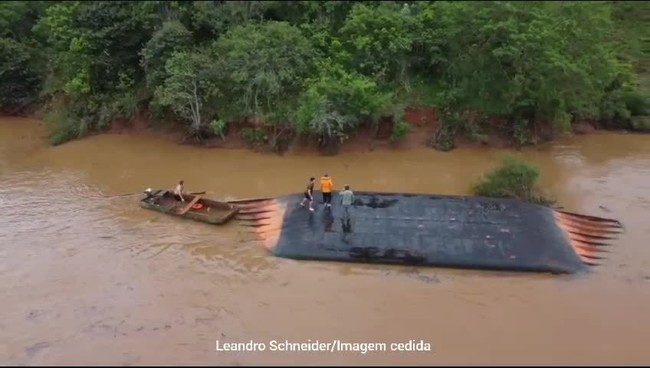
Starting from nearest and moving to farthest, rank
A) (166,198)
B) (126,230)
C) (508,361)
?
(508,361) < (126,230) < (166,198)

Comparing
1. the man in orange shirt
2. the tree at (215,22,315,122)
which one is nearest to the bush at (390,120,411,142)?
the tree at (215,22,315,122)

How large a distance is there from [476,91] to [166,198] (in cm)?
1029

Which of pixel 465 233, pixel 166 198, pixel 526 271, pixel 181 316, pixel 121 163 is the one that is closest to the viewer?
pixel 181 316

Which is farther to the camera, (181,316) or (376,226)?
(376,226)

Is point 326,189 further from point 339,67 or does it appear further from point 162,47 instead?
point 162,47

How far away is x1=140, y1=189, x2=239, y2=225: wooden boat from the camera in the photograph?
52.1 ft

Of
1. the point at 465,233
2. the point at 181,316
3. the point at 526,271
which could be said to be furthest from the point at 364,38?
the point at 181,316

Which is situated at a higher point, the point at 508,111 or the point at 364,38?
the point at 364,38

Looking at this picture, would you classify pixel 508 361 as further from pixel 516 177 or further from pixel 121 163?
pixel 121 163

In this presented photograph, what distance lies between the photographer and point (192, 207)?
16.4m

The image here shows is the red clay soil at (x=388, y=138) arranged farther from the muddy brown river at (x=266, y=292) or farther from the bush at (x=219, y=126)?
the muddy brown river at (x=266, y=292)

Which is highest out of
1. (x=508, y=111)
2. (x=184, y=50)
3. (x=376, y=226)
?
(x=184, y=50)

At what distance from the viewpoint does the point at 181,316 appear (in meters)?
11.9

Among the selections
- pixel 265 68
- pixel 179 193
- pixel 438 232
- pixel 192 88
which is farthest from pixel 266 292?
pixel 192 88
